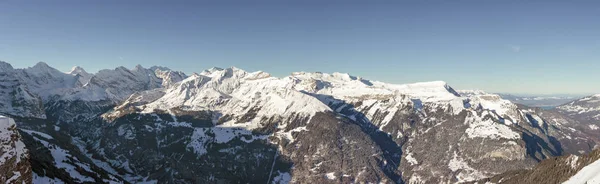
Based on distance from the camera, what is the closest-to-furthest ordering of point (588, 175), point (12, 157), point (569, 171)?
→ point (12, 157)
point (588, 175)
point (569, 171)

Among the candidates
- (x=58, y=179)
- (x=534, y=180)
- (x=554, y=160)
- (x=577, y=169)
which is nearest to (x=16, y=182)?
(x=58, y=179)

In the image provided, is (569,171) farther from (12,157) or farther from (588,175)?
(12,157)

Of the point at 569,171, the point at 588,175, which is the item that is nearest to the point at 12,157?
the point at 588,175

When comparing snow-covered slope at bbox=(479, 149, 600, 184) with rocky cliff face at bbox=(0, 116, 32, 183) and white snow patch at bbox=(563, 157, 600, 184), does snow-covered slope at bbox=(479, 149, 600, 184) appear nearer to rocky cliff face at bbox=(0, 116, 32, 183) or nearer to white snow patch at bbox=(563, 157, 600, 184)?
white snow patch at bbox=(563, 157, 600, 184)

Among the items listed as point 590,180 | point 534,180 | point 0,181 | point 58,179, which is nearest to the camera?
point 0,181

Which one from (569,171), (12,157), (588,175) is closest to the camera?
(12,157)

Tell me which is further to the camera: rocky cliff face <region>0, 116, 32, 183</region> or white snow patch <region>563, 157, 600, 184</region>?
white snow patch <region>563, 157, 600, 184</region>

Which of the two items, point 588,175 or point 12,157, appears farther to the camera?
point 588,175

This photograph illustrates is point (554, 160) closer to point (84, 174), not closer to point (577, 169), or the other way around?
point (577, 169)

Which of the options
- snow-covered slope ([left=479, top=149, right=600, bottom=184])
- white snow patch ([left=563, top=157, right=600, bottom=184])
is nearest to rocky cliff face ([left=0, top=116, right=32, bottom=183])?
white snow patch ([left=563, top=157, right=600, bottom=184])
